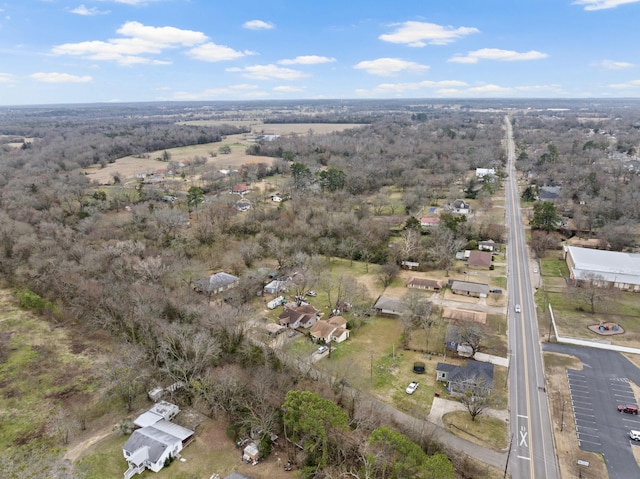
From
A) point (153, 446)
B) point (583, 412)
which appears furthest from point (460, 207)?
point (153, 446)

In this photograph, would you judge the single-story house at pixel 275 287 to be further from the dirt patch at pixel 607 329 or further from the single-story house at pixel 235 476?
the dirt patch at pixel 607 329

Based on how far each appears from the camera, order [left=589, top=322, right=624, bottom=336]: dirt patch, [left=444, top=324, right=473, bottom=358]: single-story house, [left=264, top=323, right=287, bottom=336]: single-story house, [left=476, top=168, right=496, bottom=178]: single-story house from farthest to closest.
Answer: [left=476, top=168, right=496, bottom=178]: single-story house
[left=264, top=323, right=287, bottom=336]: single-story house
[left=589, top=322, right=624, bottom=336]: dirt patch
[left=444, top=324, right=473, bottom=358]: single-story house

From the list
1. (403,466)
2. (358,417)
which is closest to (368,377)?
(358,417)

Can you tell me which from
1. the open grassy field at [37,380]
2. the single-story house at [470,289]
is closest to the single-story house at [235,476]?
the open grassy field at [37,380]

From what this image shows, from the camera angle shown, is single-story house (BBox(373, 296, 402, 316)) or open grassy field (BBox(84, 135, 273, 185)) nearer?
single-story house (BBox(373, 296, 402, 316))

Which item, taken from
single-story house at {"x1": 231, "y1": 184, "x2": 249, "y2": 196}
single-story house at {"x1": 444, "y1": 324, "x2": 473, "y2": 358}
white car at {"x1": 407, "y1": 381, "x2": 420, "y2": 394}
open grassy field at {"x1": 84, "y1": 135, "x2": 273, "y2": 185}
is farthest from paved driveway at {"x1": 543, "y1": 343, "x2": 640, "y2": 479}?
open grassy field at {"x1": 84, "y1": 135, "x2": 273, "y2": 185}

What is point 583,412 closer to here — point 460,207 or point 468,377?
point 468,377

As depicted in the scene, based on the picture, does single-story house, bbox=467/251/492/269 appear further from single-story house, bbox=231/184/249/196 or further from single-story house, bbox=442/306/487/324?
single-story house, bbox=231/184/249/196
